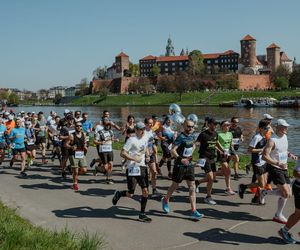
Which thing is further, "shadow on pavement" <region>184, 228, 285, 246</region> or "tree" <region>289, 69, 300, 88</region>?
"tree" <region>289, 69, 300, 88</region>

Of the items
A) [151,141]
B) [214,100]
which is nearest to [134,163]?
[151,141]

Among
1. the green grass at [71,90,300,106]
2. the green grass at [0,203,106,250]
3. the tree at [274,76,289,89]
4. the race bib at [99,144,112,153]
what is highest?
the tree at [274,76,289,89]

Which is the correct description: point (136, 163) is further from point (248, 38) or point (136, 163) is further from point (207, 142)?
point (248, 38)

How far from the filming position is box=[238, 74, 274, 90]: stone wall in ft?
463

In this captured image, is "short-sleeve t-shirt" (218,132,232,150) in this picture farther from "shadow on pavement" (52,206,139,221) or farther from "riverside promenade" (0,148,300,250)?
"shadow on pavement" (52,206,139,221)

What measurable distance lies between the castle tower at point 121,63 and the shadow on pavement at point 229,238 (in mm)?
174460

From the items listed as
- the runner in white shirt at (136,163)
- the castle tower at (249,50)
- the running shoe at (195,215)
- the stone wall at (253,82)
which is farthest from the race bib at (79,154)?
the castle tower at (249,50)

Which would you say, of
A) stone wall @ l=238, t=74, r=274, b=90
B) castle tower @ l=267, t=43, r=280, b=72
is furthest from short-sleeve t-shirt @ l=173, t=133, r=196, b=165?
castle tower @ l=267, t=43, r=280, b=72

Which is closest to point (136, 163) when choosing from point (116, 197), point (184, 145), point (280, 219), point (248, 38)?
point (116, 197)

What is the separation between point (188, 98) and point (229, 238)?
116 m

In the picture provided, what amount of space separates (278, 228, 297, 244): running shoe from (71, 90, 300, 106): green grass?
100675mm

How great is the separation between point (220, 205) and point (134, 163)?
2316mm

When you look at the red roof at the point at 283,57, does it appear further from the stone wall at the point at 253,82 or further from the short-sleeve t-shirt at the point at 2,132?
the short-sleeve t-shirt at the point at 2,132

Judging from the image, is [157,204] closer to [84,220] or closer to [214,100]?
[84,220]
